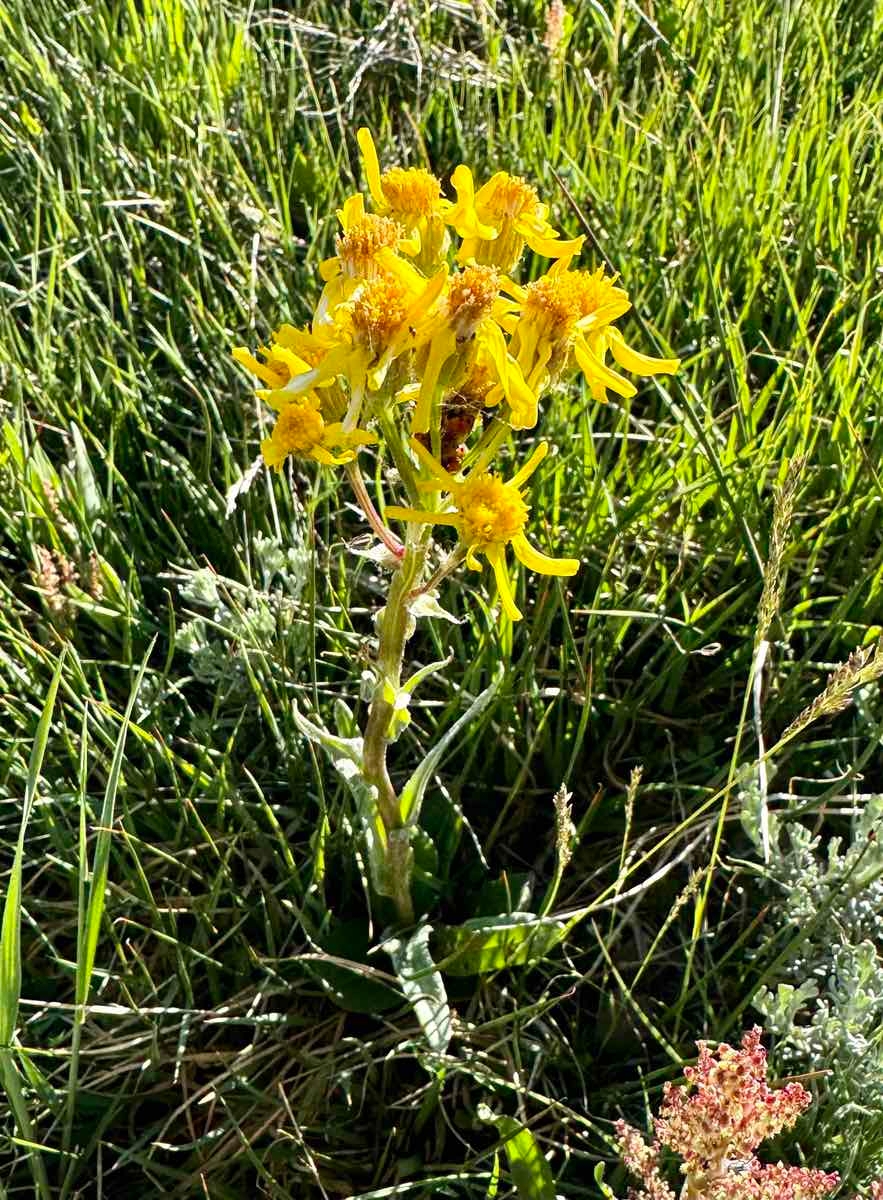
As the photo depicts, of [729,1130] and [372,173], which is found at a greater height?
[372,173]

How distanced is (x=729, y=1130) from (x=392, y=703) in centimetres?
53

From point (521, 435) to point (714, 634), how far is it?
0.52 metres

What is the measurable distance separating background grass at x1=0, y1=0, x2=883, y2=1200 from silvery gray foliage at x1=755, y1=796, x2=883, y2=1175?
5 centimetres

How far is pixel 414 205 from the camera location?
4.07 ft

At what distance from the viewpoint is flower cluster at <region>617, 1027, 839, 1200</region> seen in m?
1.06

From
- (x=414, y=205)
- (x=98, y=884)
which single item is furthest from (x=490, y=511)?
(x=98, y=884)

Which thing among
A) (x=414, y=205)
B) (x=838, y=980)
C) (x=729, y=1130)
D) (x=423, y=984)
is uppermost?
(x=414, y=205)

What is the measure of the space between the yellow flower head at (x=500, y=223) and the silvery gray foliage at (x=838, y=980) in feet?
2.62

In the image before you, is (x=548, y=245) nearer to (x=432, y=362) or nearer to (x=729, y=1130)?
(x=432, y=362)

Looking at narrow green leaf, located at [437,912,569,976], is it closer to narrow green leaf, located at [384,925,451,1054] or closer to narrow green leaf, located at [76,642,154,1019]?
narrow green leaf, located at [384,925,451,1054]

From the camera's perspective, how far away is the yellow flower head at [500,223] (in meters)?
1.24

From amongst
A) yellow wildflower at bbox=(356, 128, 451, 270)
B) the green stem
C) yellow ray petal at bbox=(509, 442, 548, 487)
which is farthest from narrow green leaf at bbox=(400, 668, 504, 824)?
yellow wildflower at bbox=(356, 128, 451, 270)

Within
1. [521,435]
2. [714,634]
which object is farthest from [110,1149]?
[521,435]

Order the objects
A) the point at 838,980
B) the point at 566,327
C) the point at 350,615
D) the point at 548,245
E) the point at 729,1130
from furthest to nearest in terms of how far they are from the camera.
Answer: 1. the point at 350,615
2. the point at 838,980
3. the point at 548,245
4. the point at 566,327
5. the point at 729,1130
